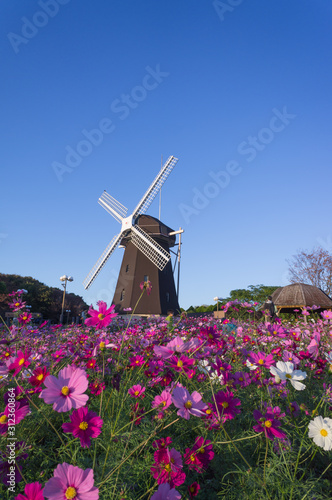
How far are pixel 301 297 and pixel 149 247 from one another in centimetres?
1056

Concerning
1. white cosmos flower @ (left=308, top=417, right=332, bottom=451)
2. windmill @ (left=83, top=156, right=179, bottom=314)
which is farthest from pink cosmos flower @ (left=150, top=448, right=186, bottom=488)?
windmill @ (left=83, top=156, right=179, bottom=314)

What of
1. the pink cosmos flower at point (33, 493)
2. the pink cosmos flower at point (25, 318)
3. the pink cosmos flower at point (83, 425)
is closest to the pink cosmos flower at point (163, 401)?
the pink cosmos flower at point (83, 425)

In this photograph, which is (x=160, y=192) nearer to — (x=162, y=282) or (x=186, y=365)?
(x=162, y=282)

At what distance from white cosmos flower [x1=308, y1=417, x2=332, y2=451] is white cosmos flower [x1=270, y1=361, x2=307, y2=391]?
0.54ft

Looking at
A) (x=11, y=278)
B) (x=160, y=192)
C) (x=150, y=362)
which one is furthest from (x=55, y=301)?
(x=150, y=362)

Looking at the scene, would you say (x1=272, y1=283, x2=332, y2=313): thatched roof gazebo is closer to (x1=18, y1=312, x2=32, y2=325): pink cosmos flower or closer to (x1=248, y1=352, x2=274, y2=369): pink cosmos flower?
(x1=18, y1=312, x2=32, y2=325): pink cosmos flower

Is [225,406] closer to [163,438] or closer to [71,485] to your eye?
[163,438]

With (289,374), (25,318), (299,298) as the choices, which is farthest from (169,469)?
(299,298)

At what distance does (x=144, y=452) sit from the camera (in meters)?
1.96

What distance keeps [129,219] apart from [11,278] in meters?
13.0

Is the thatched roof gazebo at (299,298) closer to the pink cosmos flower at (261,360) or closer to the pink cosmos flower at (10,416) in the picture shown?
the pink cosmos flower at (261,360)

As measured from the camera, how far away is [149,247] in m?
20.4

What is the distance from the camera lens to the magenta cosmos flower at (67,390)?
1.07 meters

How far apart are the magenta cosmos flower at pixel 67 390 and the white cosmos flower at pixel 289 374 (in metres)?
0.84
